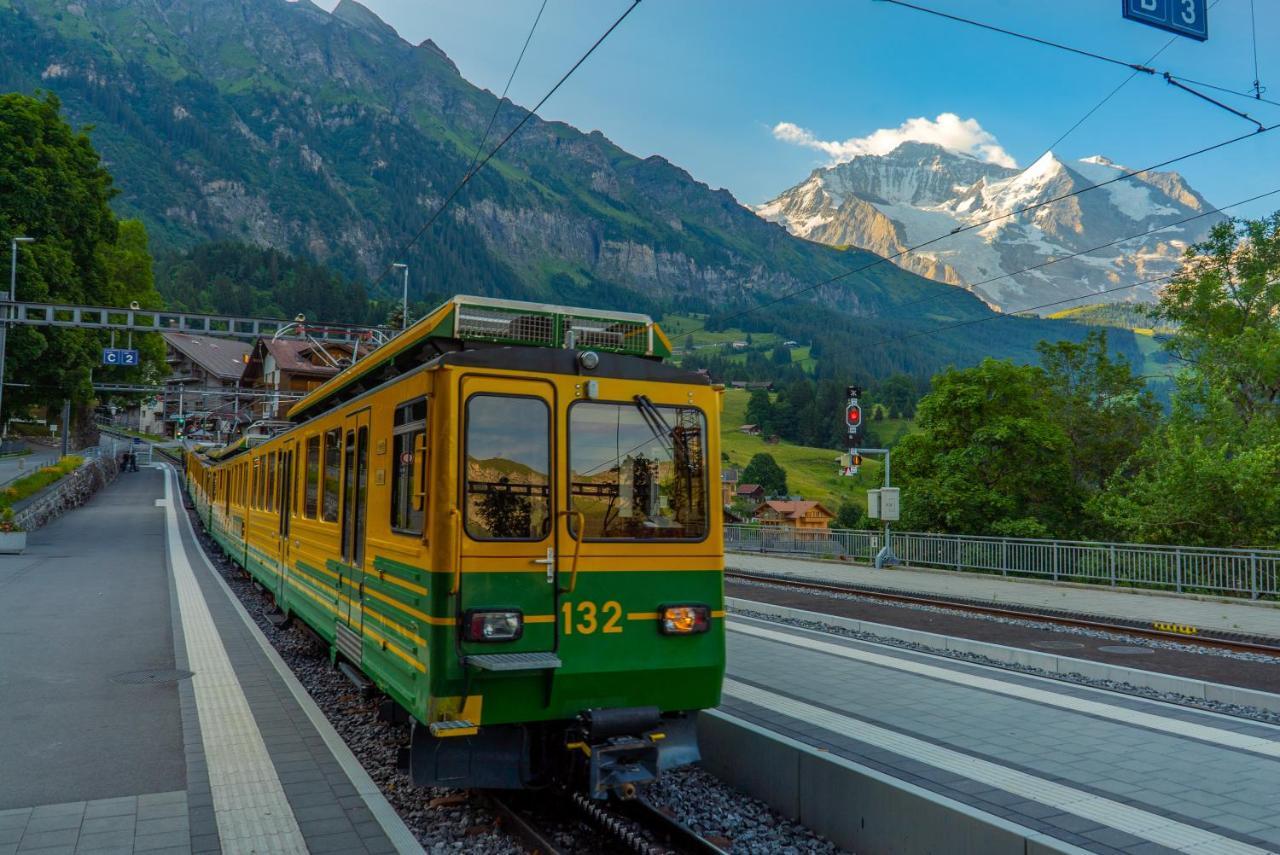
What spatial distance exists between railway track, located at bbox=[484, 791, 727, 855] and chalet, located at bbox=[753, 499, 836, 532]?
8492cm

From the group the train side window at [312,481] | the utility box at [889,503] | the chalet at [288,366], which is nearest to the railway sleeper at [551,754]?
the train side window at [312,481]

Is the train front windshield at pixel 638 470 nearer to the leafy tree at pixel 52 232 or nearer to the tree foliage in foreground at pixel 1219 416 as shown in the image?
the tree foliage in foreground at pixel 1219 416

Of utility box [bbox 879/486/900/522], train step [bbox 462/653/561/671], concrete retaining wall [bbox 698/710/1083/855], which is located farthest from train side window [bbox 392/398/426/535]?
utility box [bbox 879/486/900/522]

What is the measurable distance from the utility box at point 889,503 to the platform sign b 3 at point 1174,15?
17.0 meters

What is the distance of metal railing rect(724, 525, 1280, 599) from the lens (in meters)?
18.4

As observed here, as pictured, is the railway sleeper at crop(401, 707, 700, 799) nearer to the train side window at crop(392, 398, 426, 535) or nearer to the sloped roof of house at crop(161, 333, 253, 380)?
the train side window at crop(392, 398, 426, 535)

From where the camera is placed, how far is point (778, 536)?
33469 millimetres

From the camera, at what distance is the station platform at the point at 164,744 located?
18.1 feet

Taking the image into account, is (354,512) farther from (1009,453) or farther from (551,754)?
(1009,453)

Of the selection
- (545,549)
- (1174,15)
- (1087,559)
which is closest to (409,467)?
(545,549)

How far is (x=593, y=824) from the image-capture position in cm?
599

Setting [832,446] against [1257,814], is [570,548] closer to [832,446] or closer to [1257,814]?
[1257,814]

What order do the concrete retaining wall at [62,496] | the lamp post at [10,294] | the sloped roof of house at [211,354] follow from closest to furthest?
the lamp post at [10,294] < the concrete retaining wall at [62,496] < the sloped roof of house at [211,354]

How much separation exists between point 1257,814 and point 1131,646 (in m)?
8.15
